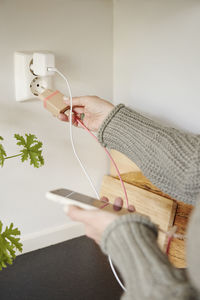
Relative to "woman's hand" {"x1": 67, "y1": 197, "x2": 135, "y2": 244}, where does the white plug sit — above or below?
above

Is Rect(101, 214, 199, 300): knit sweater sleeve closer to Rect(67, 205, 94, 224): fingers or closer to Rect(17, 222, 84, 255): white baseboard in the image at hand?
Rect(67, 205, 94, 224): fingers

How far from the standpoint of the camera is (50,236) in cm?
114

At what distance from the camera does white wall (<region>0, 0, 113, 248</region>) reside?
964mm

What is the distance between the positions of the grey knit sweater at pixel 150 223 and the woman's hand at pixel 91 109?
0.19 ft

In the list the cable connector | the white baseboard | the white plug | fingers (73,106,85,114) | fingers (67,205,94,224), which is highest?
the white plug

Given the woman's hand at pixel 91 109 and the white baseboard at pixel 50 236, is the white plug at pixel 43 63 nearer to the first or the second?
the woman's hand at pixel 91 109

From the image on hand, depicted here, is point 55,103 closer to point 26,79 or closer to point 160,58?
point 26,79

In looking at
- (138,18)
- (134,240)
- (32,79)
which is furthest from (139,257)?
(138,18)

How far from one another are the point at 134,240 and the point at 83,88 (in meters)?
0.68

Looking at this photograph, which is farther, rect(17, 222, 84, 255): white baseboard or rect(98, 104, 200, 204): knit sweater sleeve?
rect(17, 222, 84, 255): white baseboard

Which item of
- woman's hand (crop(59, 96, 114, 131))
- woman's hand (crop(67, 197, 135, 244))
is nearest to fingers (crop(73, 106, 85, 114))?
woman's hand (crop(59, 96, 114, 131))

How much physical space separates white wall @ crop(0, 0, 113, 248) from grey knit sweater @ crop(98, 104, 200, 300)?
30cm

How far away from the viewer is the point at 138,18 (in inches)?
42.0

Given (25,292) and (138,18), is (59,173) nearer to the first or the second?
(25,292)
